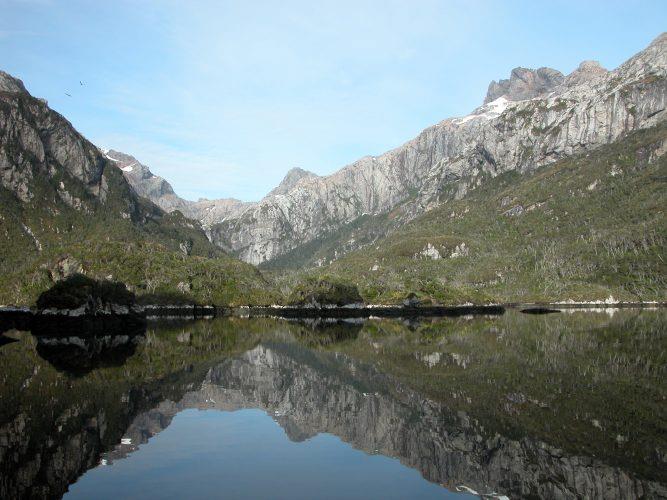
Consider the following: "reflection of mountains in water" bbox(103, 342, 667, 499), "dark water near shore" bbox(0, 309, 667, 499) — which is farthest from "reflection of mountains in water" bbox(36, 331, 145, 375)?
"reflection of mountains in water" bbox(103, 342, 667, 499)

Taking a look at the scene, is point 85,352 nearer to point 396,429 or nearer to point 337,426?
point 337,426

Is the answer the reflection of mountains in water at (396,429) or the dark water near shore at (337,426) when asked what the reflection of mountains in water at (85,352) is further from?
the reflection of mountains in water at (396,429)

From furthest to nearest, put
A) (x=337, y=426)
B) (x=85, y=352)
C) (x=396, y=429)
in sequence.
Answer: (x=85, y=352), (x=337, y=426), (x=396, y=429)

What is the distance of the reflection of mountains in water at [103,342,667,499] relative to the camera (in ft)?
77.1

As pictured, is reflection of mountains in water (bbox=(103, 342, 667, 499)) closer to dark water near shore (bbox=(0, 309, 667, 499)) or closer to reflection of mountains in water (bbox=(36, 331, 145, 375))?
dark water near shore (bbox=(0, 309, 667, 499))

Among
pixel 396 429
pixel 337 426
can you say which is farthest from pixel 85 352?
pixel 396 429

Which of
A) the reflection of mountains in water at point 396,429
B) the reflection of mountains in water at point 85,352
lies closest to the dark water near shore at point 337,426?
the reflection of mountains in water at point 396,429

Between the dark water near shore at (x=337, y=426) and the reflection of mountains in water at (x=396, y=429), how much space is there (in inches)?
4.7

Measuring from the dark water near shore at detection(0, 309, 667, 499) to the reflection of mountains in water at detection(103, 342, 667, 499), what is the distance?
0.12 m

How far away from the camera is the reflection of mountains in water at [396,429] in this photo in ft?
77.1

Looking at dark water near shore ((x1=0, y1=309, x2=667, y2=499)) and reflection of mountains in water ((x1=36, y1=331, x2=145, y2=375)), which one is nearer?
dark water near shore ((x1=0, y1=309, x2=667, y2=499))

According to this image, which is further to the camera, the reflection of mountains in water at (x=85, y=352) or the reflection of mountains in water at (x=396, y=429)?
the reflection of mountains in water at (x=85, y=352)

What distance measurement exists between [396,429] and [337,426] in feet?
13.2

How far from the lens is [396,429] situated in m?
33.0
